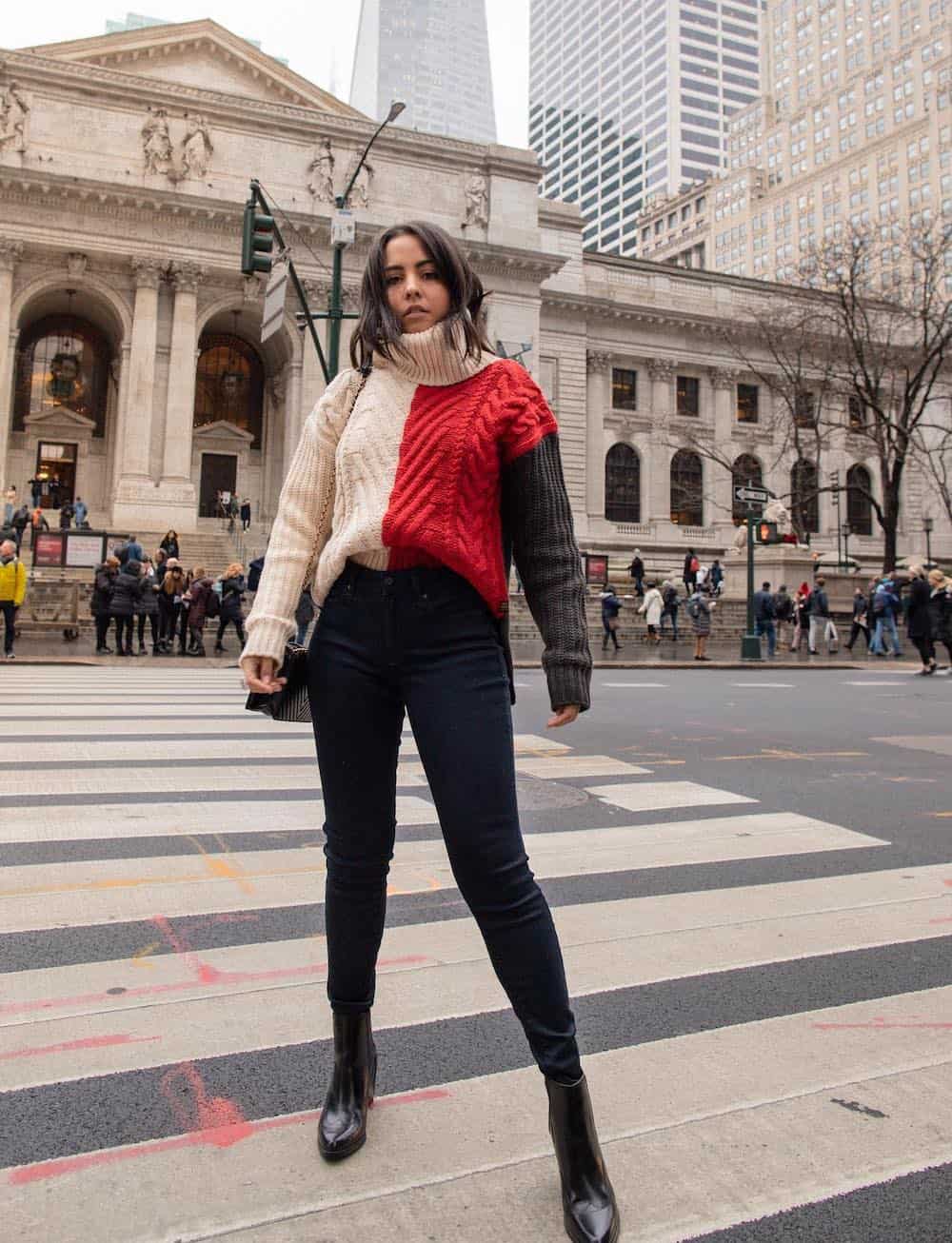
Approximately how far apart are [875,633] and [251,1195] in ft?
81.6

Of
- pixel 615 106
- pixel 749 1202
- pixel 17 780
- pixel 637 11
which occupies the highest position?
pixel 637 11

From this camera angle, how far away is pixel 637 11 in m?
163

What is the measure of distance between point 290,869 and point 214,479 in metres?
43.2

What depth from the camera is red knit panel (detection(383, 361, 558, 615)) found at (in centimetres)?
205

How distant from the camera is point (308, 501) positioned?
2311 mm

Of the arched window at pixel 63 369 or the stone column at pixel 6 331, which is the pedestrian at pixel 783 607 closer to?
the stone column at pixel 6 331

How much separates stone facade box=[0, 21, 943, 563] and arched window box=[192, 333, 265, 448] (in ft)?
0.30

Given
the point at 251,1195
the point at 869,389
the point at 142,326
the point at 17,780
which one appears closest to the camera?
the point at 251,1195

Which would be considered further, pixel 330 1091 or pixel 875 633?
pixel 875 633

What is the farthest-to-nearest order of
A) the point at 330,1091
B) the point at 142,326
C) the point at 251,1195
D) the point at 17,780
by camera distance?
1. the point at 142,326
2. the point at 17,780
3. the point at 330,1091
4. the point at 251,1195

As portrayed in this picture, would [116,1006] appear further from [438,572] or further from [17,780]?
[17,780]

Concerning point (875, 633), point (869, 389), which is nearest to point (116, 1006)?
point (875, 633)

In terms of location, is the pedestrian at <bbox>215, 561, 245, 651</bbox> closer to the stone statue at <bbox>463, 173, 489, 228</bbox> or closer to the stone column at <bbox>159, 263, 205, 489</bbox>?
the stone column at <bbox>159, 263, 205, 489</bbox>

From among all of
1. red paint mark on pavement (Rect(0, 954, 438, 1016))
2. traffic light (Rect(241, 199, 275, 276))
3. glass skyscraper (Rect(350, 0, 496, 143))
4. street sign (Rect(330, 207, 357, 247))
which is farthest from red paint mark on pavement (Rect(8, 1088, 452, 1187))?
glass skyscraper (Rect(350, 0, 496, 143))
